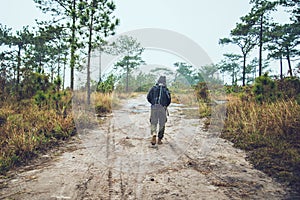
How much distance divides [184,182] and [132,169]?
1011mm

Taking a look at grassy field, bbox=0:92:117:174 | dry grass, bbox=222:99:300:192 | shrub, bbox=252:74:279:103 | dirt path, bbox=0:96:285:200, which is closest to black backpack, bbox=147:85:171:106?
dirt path, bbox=0:96:285:200

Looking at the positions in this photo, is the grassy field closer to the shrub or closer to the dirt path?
the dirt path

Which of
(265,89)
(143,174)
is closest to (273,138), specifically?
(143,174)

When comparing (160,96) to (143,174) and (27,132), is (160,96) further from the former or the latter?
(27,132)

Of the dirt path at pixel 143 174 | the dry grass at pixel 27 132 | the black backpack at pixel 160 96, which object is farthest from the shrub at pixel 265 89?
the dry grass at pixel 27 132

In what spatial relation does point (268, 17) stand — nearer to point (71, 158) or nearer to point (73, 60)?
point (73, 60)

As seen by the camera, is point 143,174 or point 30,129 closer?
point 143,174

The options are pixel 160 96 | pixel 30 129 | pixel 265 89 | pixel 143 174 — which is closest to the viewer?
pixel 143 174

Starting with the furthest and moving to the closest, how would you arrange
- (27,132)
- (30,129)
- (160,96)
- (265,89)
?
(265,89), (160,96), (30,129), (27,132)

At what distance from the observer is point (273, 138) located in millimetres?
5070

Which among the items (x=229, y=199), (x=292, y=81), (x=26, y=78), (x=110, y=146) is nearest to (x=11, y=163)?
(x=110, y=146)

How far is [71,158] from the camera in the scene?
457cm

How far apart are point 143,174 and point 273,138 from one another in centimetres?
328

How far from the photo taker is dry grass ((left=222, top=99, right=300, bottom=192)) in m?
3.70
